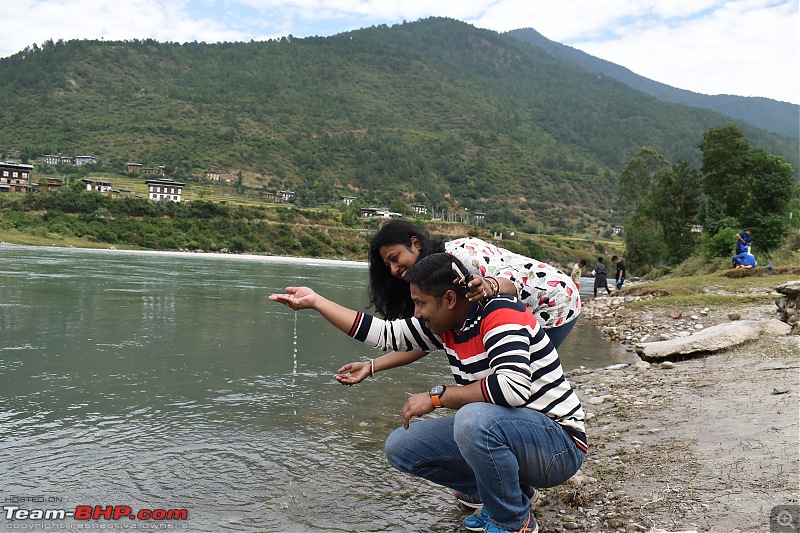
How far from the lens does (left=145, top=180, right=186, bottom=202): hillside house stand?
85.7m

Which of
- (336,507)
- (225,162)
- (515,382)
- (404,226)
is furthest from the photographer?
(225,162)

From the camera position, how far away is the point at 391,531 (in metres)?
3.76

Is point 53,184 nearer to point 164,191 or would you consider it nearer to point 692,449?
point 164,191

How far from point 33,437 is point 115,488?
1.63m

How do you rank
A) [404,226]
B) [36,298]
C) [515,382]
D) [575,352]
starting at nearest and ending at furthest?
[515,382] → [404,226] → [575,352] → [36,298]

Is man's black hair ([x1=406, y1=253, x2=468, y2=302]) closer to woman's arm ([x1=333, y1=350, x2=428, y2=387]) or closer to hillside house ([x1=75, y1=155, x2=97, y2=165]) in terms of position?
woman's arm ([x1=333, y1=350, x2=428, y2=387])

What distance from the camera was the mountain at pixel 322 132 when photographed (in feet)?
398

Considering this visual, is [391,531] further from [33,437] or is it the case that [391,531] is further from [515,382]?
[33,437]

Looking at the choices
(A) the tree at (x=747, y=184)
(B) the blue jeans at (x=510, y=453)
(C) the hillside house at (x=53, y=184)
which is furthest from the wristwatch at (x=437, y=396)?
(C) the hillside house at (x=53, y=184)

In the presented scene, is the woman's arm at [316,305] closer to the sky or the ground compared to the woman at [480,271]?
closer to the ground

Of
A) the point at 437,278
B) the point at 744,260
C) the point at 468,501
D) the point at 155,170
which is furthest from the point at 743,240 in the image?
the point at 155,170

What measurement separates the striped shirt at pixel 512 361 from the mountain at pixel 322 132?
359 ft

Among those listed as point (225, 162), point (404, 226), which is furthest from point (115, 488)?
point (225, 162)

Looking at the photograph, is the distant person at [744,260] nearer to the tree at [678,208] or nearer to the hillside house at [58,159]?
the tree at [678,208]
